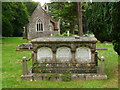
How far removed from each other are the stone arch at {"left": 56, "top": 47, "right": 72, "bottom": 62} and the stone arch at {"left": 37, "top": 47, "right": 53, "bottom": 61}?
15.5 inches

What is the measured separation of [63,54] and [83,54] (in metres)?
1.08

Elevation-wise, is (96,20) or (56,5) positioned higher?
(56,5)

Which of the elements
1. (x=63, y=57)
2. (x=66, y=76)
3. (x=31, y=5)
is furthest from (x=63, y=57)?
(x=31, y=5)

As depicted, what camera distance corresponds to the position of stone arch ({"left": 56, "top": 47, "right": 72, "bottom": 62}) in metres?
9.80

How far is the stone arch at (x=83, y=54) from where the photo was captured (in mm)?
9703

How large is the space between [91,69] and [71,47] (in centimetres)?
155

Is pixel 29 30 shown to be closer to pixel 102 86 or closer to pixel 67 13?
pixel 67 13

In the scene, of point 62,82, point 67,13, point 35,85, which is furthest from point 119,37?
point 67,13

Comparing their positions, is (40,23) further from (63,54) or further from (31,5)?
(31,5)

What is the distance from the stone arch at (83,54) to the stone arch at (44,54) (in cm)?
142

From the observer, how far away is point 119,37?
9352mm

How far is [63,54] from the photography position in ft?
32.3

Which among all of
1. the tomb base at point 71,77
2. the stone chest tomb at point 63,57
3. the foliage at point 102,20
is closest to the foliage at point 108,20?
the foliage at point 102,20

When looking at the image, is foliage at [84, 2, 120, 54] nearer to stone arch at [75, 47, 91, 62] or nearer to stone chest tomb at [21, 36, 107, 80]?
stone chest tomb at [21, 36, 107, 80]
